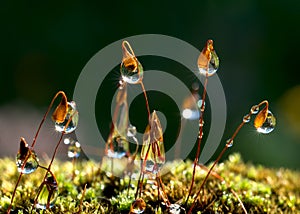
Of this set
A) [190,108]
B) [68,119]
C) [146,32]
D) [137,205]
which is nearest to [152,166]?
[137,205]

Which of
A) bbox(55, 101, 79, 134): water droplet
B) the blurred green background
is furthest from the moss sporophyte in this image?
the blurred green background

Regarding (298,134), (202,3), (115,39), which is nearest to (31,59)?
(115,39)

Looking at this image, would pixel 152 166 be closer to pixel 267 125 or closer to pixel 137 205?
pixel 137 205

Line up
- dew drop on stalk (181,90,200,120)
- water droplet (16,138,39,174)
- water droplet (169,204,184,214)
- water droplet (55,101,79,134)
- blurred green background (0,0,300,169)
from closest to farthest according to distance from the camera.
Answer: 1. water droplet (16,138,39,174)
2. water droplet (55,101,79,134)
3. water droplet (169,204,184,214)
4. dew drop on stalk (181,90,200,120)
5. blurred green background (0,0,300,169)

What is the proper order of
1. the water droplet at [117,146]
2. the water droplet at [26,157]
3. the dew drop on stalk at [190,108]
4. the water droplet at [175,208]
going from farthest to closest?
1. the dew drop on stalk at [190,108]
2. the water droplet at [117,146]
3. the water droplet at [175,208]
4. the water droplet at [26,157]

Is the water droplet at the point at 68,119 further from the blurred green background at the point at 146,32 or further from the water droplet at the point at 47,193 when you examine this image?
the blurred green background at the point at 146,32

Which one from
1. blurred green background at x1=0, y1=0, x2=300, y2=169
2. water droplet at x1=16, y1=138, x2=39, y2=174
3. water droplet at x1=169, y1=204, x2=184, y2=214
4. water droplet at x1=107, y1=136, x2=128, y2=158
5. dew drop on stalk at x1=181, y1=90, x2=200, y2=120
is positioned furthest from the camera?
blurred green background at x1=0, y1=0, x2=300, y2=169

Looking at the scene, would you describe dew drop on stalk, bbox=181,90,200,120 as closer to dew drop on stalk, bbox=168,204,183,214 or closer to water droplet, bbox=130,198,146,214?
dew drop on stalk, bbox=168,204,183,214

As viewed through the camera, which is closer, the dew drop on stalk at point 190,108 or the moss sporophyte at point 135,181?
the moss sporophyte at point 135,181

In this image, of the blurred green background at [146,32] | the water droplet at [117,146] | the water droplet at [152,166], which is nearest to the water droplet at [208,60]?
the water droplet at [152,166]
